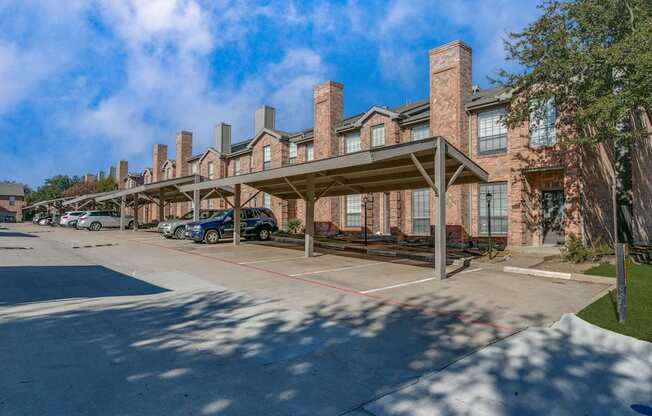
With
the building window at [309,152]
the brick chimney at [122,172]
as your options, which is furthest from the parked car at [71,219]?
the building window at [309,152]

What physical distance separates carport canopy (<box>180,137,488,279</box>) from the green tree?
12.5ft

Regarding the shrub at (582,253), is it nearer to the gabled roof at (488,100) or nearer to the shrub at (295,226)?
the gabled roof at (488,100)

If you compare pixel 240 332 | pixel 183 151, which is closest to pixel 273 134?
pixel 183 151

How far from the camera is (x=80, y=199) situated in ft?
132

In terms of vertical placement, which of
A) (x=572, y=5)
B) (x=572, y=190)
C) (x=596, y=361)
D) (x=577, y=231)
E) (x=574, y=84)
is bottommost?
(x=596, y=361)

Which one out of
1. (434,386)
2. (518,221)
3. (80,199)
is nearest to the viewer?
(434,386)

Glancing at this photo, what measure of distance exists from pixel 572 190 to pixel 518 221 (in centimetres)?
240

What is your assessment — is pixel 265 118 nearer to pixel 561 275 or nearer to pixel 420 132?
pixel 420 132

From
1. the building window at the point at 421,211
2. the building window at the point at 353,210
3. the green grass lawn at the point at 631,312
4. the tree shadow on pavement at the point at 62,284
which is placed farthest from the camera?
the building window at the point at 353,210

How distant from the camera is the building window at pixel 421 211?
20688 mm

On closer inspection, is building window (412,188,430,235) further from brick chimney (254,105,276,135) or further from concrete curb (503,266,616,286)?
brick chimney (254,105,276,135)

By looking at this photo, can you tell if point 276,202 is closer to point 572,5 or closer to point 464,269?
point 464,269

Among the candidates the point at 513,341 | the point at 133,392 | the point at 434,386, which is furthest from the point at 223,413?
the point at 513,341

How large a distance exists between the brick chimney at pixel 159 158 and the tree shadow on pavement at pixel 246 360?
42.8 meters
